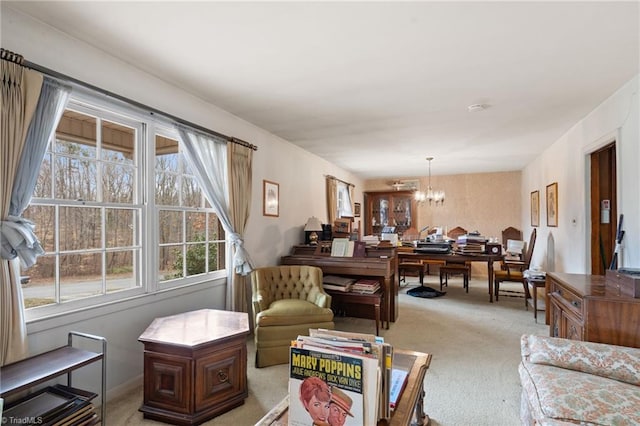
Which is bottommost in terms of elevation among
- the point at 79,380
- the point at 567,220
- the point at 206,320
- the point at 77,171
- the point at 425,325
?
the point at 425,325

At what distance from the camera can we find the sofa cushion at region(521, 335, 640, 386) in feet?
5.66

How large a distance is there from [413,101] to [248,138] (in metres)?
1.94

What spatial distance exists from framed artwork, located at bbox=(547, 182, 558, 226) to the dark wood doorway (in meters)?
1.06

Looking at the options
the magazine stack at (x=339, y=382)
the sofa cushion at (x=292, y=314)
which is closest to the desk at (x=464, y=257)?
the sofa cushion at (x=292, y=314)

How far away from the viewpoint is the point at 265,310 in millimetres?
3127

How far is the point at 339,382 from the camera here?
1172mm

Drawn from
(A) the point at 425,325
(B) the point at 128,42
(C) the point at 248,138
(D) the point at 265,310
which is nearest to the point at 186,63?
(B) the point at 128,42

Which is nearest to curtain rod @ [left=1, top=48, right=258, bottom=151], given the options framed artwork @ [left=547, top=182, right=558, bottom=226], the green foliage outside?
the green foliage outside

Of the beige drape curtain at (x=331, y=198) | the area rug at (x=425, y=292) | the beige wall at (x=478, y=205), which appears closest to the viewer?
the area rug at (x=425, y=292)

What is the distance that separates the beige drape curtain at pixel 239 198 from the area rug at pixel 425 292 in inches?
127

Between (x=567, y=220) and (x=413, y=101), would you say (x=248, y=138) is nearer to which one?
(x=413, y=101)

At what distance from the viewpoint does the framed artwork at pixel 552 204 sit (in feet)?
15.3

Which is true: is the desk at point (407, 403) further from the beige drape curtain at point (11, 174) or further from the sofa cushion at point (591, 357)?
the beige drape curtain at point (11, 174)

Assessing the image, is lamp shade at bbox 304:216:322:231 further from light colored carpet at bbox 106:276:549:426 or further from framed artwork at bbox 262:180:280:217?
light colored carpet at bbox 106:276:549:426
